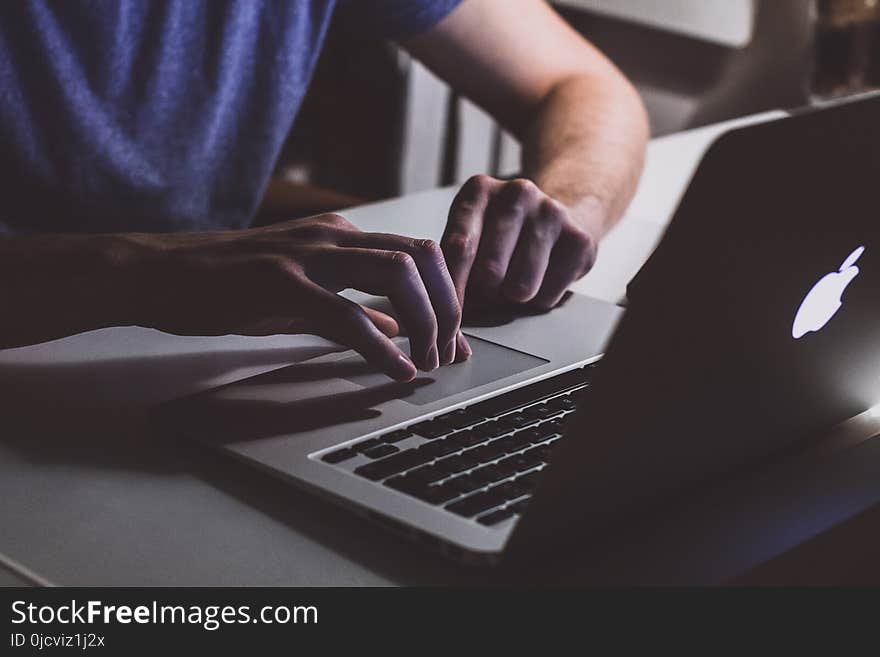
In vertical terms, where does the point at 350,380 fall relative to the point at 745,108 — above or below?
below

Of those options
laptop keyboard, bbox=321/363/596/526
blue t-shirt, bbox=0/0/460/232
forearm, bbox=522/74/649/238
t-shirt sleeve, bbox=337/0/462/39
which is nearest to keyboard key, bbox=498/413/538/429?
laptop keyboard, bbox=321/363/596/526

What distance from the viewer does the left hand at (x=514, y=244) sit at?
82cm

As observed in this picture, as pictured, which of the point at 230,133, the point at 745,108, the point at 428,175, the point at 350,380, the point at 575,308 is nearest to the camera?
the point at 350,380

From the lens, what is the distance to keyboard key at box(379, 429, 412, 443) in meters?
0.57

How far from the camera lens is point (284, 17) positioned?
1.25 meters

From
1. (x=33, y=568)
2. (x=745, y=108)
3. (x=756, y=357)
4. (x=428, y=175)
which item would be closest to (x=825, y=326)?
(x=756, y=357)

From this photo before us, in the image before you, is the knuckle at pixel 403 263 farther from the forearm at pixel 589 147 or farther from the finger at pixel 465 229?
the forearm at pixel 589 147

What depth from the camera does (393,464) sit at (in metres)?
0.54

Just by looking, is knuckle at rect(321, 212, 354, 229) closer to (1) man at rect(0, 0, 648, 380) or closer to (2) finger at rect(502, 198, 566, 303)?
(1) man at rect(0, 0, 648, 380)

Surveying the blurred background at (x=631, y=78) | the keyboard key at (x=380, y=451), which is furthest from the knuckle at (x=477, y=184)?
the blurred background at (x=631, y=78)

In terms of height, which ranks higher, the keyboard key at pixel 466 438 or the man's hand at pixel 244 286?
the man's hand at pixel 244 286

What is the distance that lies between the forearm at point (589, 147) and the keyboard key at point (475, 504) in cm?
54

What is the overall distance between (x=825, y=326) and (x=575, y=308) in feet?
0.98

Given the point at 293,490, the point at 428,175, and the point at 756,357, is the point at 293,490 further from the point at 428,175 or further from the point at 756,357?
the point at 428,175
